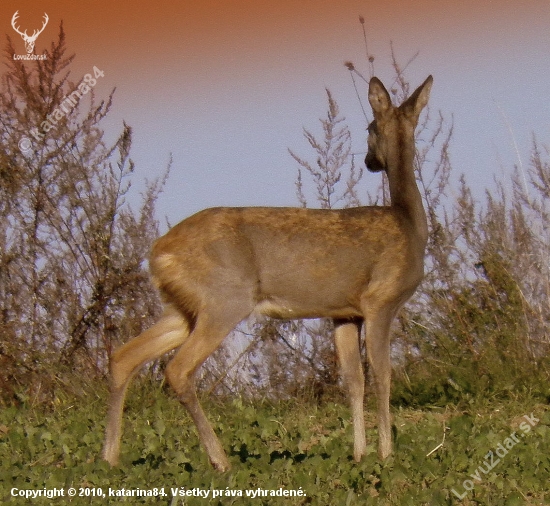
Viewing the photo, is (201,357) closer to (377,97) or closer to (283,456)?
(283,456)

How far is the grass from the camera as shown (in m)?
6.26

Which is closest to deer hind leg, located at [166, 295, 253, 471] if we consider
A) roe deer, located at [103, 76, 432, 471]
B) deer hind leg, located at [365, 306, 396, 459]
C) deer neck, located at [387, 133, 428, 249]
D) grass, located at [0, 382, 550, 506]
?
roe deer, located at [103, 76, 432, 471]

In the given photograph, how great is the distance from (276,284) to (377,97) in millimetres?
1745

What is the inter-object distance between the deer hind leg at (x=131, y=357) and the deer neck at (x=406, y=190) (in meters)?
1.70

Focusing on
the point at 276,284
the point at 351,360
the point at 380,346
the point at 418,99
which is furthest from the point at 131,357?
the point at 418,99

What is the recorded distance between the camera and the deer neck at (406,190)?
7828 mm

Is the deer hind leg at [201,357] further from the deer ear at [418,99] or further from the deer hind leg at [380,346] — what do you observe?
the deer ear at [418,99]

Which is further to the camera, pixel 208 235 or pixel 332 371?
pixel 332 371

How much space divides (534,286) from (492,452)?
3.19 meters

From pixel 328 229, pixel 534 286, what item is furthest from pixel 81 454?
pixel 534 286

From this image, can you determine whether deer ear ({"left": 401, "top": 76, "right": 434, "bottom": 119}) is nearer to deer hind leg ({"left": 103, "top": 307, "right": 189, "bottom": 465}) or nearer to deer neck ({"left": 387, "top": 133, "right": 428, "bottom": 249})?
deer neck ({"left": 387, "top": 133, "right": 428, "bottom": 249})

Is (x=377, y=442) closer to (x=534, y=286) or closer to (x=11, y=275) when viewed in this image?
(x=534, y=286)

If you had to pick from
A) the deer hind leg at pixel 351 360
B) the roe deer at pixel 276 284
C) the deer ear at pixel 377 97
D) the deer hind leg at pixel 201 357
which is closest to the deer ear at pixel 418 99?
the deer ear at pixel 377 97

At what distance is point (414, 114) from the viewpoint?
823cm
